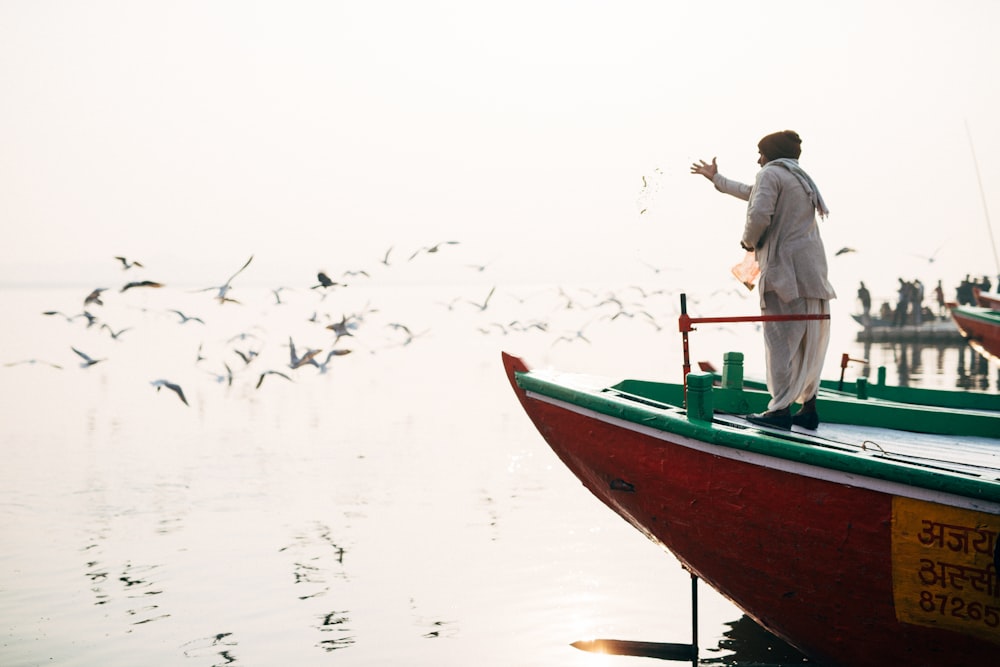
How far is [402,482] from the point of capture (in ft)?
40.4

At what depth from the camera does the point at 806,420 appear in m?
6.27

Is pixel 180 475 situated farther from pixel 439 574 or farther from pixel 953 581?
pixel 953 581

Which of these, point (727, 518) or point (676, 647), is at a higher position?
point (727, 518)

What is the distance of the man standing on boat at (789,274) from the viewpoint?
5.91 meters

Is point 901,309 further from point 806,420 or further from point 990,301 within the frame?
point 806,420

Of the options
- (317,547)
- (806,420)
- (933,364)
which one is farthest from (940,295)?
(806,420)

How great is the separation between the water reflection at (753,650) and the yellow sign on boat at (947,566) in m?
1.53

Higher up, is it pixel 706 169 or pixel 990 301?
pixel 706 169

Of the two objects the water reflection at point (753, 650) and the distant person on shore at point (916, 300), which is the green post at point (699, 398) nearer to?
the water reflection at point (753, 650)

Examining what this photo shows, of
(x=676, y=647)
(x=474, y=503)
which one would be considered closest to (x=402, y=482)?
(x=474, y=503)

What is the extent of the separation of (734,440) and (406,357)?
32080 millimetres

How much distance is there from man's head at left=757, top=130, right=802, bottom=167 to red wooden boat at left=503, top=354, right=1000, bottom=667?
5.26ft

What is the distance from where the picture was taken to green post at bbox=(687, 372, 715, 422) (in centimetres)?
565

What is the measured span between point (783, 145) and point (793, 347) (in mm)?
1281
